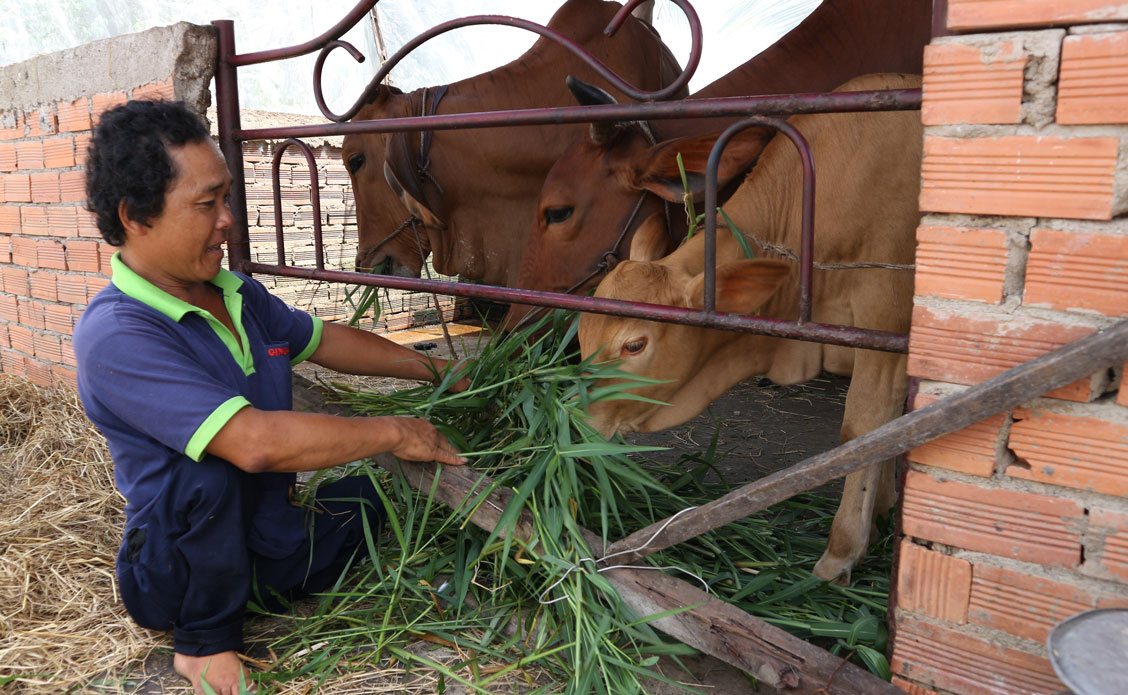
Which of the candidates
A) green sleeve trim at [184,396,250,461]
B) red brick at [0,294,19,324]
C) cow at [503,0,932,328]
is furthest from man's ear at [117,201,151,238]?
red brick at [0,294,19,324]

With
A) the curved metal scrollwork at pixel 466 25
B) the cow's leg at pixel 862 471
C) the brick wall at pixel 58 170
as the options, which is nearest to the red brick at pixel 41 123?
the brick wall at pixel 58 170

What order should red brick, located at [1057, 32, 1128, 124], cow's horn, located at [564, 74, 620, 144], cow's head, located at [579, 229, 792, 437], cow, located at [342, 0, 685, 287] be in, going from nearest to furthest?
red brick, located at [1057, 32, 1128, 124] < cow's head, located at [579, 229, 792, 437] < cow's horn, located at [564, 74, 620, 144] < cow, located at [342, 0, 685, 287]

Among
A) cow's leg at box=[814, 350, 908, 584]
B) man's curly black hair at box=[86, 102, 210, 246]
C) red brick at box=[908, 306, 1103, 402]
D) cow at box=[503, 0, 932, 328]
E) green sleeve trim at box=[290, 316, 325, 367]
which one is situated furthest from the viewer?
cow at box=[503, 0, 932, 328]

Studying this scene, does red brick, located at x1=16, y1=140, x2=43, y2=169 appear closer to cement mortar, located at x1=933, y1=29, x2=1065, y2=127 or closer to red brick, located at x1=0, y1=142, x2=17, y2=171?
red brick, located at x1=0, y1=142, x2=17, y2=171

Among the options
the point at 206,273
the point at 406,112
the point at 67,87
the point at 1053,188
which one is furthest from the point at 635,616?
the point at 406,112

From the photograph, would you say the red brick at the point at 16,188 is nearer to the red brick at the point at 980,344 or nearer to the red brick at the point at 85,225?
the red brick at the point at 85,225

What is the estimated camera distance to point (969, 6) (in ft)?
4.53

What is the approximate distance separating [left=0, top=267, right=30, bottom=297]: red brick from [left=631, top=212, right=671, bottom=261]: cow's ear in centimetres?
294

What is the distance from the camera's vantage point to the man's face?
203 centimetres

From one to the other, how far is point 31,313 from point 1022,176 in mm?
4227

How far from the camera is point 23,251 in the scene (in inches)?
158

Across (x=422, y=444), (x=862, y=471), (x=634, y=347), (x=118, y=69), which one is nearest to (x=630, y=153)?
(x=634, y=347)

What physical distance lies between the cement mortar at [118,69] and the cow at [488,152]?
164 cm

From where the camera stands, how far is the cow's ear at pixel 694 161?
9.74 ft
